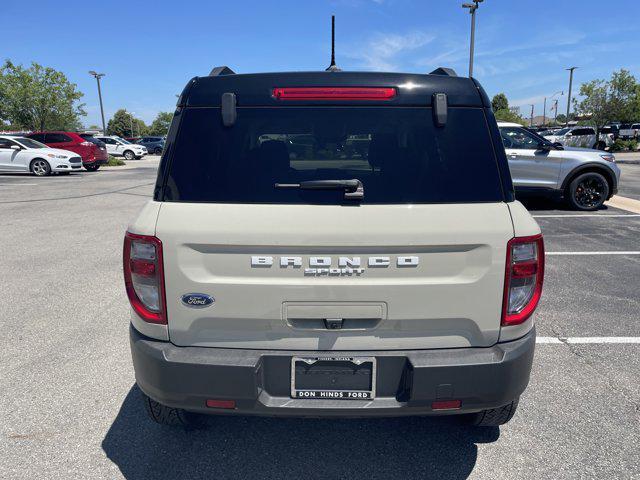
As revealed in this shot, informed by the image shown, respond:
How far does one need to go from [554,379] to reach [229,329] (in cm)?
249

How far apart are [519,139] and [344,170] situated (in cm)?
921

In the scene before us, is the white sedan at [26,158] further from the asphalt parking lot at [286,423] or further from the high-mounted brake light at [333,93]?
the high-mounted brake light at [333,93]

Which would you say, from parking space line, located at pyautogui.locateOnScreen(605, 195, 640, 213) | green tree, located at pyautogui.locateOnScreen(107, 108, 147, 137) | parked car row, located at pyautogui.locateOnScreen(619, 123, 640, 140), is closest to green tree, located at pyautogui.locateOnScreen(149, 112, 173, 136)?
green tree, located at pyautogui.locateOnScreen(107, 108, 147, 137)

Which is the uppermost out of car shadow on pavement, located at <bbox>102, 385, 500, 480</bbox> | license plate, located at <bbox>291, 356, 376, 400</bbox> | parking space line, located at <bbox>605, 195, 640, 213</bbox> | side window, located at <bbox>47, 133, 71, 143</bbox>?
side window, located at <bbox>47, 133, 71, 143</bbox>

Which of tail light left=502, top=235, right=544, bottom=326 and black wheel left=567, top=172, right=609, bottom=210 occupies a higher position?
tail light left=502, top=235, right=544, bottom=326

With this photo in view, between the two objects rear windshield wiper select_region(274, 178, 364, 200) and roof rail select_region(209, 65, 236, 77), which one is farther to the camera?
roof rail select_region(209, 65, 236, 77)

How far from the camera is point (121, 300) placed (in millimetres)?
4961

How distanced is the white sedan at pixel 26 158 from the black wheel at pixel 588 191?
18.1 metres

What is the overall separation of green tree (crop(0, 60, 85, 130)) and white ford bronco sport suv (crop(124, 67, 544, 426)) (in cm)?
4119

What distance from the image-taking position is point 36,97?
36.4m

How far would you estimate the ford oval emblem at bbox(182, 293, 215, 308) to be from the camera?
2117 millimetres

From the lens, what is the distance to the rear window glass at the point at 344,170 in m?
2.15

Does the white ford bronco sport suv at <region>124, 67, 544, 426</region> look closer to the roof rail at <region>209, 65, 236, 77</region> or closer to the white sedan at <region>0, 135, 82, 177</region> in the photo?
the roof rail at <region>209, 65, 236, 77</region>

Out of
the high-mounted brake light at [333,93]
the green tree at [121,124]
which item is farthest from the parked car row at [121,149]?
the green tree at [121,124]
